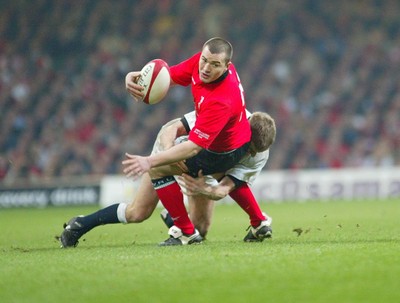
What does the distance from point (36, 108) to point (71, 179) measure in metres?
2.39

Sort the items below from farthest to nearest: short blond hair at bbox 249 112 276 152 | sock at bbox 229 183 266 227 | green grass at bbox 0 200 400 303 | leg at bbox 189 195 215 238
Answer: leg at bbox 189 195 215 238 → sock at bbox 229 183 266 227 → short blond hair at bbox 249 112 276 152 → green grass at bbox 0 200 400 303

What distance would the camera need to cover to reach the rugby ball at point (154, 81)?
744 centimetres

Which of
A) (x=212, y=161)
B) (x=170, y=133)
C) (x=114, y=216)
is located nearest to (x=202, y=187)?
(x=212, y=161)

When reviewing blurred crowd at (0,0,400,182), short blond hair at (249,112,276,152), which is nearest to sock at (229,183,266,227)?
short blond hair at (249,112,276,152)

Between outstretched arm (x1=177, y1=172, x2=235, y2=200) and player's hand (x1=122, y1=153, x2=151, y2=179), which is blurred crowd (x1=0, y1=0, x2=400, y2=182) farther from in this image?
player's hand (x1=122, y1=153, x2=151, y2=179)

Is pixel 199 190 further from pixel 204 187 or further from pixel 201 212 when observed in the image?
pixel 201 212

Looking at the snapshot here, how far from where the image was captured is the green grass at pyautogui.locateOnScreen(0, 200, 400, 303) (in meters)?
4.70

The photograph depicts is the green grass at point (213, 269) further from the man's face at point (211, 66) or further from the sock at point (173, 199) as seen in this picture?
the man's face at point (211, 66)

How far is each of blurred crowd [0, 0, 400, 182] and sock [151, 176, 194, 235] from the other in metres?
11.4

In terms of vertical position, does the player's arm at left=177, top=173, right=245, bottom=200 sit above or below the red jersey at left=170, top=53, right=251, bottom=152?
below

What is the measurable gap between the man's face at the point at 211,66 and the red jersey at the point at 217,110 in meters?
0.09

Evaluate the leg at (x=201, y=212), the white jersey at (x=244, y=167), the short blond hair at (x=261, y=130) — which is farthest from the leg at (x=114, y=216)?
the short blond hair at (x=261, y=130)

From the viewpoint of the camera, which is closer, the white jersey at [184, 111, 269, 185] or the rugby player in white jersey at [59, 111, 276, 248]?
the rugby player in white jersey at [59, 111, 276, 248]

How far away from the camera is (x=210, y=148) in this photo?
289 inches
